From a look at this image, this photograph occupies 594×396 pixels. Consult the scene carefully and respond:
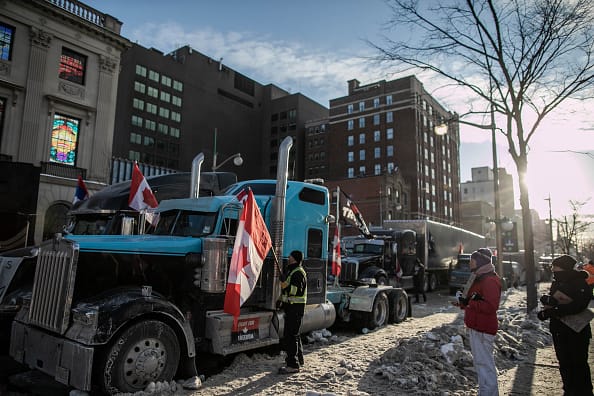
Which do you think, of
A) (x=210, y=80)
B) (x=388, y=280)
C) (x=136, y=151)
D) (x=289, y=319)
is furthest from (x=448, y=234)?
(x=210, y=80)

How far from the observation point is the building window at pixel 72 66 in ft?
80.7

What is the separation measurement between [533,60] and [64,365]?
15.7 meters

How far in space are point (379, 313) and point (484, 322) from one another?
5.87 metres

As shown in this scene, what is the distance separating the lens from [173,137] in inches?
2918

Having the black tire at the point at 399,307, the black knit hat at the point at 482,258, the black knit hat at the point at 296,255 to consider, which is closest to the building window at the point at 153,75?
the black tire at the point at 399,307

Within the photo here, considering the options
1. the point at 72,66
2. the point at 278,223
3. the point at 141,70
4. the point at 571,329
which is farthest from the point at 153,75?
the point at 571,329

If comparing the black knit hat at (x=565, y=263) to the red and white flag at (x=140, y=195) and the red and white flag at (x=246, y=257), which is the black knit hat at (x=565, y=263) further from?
the red and white flag at (x=140, y=195)

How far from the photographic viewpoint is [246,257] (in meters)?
6.28

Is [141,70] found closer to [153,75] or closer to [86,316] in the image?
[153,75]

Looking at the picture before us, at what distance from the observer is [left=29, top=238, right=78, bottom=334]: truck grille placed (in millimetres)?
4871

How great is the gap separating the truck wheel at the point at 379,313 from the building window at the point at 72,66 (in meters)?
24.1

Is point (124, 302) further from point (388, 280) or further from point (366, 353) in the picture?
point (388, 280)

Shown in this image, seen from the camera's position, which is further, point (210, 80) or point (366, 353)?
point (210, 80)

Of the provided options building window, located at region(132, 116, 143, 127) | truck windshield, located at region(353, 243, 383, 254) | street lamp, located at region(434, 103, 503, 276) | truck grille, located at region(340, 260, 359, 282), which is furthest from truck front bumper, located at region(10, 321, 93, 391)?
building window, located at region(132, 116, 143, 127)
